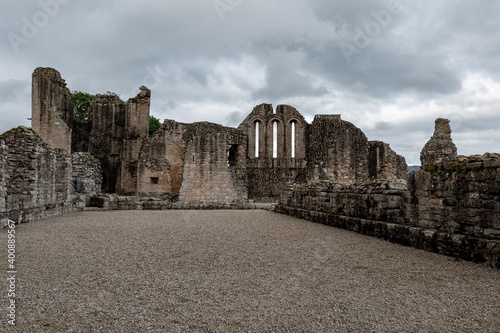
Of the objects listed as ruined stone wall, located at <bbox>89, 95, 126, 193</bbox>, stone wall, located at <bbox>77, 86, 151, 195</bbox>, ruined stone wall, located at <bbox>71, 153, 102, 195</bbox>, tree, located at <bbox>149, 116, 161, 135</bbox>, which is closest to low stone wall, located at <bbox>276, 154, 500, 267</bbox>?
ruined stone wall, located at <bbox>71, 153, 102, 195</bbox>

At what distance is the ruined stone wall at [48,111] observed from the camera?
2305 cm

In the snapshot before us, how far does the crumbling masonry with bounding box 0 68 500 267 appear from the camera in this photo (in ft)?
17.9

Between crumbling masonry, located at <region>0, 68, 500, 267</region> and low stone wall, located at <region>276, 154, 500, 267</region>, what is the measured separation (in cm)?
2

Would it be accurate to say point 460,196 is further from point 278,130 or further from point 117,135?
point 117,135

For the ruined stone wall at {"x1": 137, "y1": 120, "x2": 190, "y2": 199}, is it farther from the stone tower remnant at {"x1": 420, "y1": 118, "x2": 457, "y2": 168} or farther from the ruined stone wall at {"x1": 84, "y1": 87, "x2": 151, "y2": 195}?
the stone tower remnant at {"x1": 420, "y1": 118, "x2": 457, "y2": 168}

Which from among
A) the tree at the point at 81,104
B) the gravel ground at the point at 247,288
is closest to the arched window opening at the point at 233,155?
the gravel ground at the point at 247,288

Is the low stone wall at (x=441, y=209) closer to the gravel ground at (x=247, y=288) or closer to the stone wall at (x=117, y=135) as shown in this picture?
the gravel ground at (x=247, y=288)

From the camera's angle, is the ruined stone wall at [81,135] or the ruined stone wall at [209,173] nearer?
the ruined stone wall at [209,173]

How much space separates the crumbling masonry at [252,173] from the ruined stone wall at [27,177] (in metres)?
0.03

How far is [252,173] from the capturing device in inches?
963

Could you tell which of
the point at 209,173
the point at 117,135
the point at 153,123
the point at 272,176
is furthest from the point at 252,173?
the point at 153,123

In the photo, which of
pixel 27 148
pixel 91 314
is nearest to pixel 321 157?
pixel 27 148

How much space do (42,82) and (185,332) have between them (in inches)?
971

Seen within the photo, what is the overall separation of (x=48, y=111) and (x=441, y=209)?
23.1 meters
